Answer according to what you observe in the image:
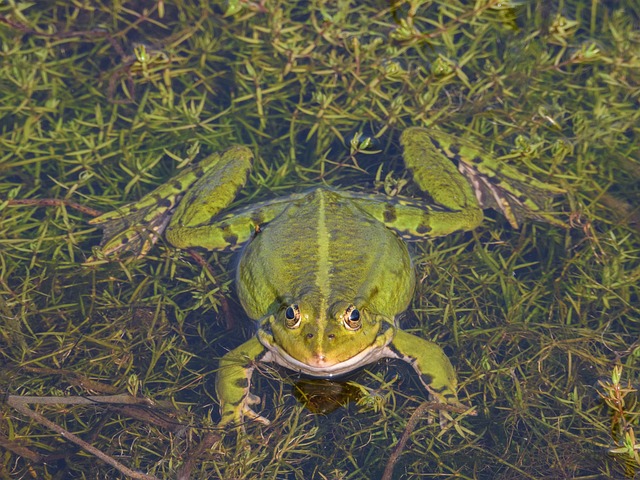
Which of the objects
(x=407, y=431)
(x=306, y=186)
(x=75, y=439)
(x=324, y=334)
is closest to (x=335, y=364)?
(x=324, y=334)

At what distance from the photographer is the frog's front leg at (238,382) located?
4654 millimetres

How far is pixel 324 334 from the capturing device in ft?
14.0

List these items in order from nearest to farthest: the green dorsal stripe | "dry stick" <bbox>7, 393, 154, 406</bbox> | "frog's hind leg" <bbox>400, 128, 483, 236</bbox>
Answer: the green dorsal stripe
"dry stick" <bbox>7, 393, 154, 406</bbox>
"frog's hind leg" <bbox>400, 128, 483, 236</bbox>

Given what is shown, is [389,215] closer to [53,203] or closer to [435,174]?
[435,174]

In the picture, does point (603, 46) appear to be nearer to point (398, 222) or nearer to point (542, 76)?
point (542, 76)

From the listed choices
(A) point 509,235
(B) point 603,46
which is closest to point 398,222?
(A) point 509,235

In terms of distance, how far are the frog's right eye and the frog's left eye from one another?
28 centimetres

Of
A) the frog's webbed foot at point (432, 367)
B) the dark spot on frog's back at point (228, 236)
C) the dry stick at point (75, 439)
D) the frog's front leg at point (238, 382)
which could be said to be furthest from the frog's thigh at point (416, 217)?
the dry stick at point (75, 439)

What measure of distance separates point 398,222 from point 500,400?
1.43 m

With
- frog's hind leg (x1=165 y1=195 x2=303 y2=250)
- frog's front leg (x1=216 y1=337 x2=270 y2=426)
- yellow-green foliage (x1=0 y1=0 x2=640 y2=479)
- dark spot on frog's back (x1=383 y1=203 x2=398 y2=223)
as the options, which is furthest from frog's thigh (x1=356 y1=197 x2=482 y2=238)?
frog's front leg (x1=216 y1=337 x2=270 y2=426)

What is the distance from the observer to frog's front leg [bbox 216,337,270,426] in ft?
15.3

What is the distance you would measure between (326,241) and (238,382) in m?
1.08

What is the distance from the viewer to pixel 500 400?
192 inches

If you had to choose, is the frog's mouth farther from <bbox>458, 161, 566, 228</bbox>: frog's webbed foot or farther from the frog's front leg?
<bbox>458, 161, 566, 228</bbox>: frog's webbed foot
